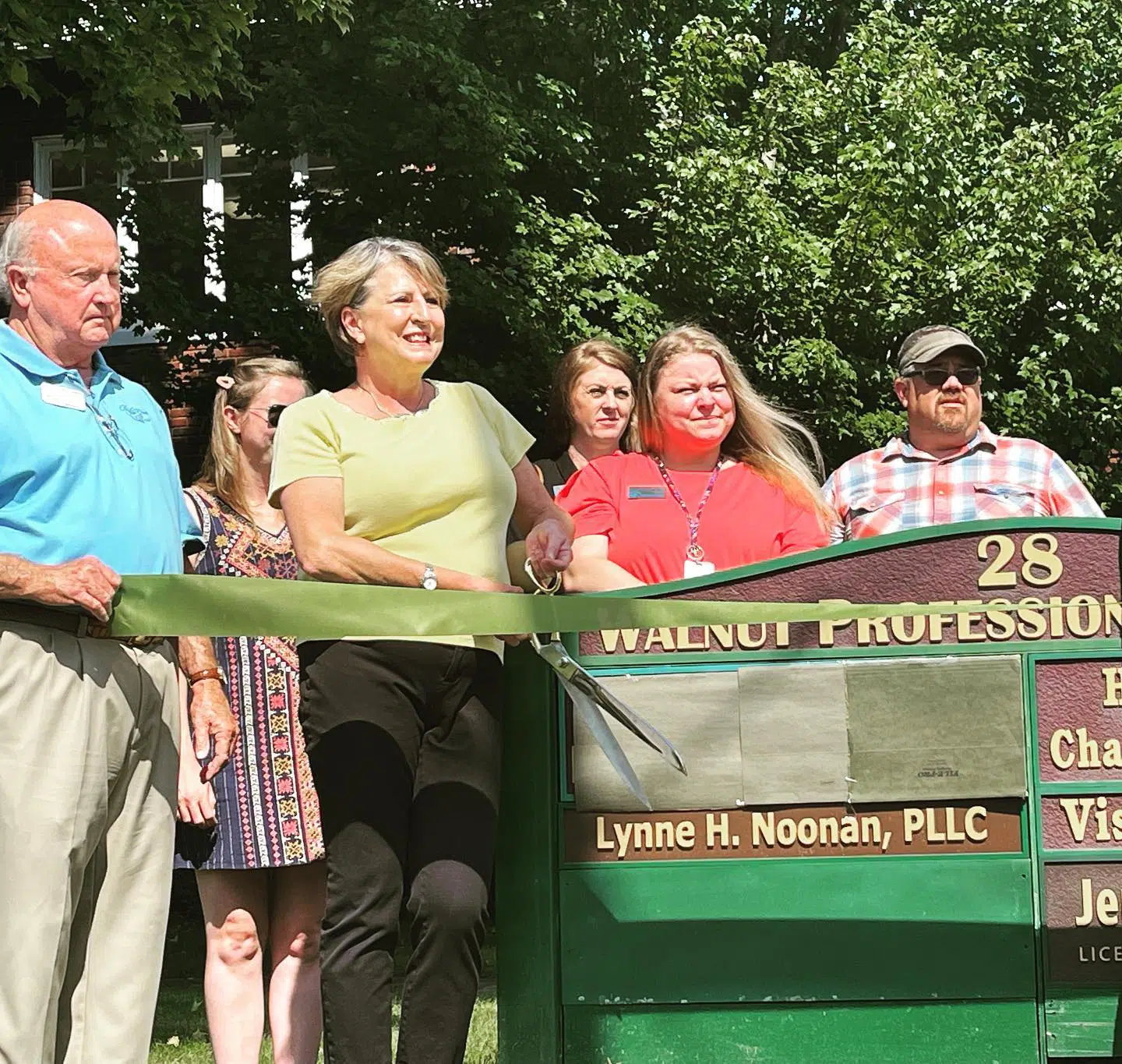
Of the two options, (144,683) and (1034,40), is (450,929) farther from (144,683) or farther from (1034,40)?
(1034,40)


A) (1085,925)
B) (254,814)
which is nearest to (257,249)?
Result: (254,814)

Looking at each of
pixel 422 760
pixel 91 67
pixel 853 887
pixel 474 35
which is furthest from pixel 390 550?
pixel 474 35

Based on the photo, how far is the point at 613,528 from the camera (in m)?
4.41

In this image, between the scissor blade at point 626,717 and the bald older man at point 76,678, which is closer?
the bald older man at point 76,678

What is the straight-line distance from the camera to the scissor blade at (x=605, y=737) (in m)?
3.51

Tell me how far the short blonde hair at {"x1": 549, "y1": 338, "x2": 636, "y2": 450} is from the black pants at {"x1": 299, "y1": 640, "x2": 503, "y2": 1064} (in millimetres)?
1913

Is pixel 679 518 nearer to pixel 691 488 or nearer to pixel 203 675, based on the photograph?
pixel 691 488

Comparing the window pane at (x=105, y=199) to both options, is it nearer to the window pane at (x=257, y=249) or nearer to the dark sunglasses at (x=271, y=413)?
the window pane at (x=257, y=249)

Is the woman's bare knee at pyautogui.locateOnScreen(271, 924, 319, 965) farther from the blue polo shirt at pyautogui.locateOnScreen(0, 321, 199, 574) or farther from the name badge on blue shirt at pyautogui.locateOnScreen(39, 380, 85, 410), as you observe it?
the name badge on blue shirt at pyautogui.locateOnScreen(39, 380, 85, 410)

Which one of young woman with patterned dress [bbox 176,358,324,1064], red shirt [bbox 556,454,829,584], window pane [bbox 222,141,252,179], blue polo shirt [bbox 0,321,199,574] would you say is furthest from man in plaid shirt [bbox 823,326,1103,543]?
window pane [bbox 222,141,252,179]

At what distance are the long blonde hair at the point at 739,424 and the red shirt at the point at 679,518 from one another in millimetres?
58

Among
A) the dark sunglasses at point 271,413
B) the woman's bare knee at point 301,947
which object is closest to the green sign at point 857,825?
the woman's bare knee at point 301,947

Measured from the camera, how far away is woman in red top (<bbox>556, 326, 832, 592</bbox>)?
14.1ft

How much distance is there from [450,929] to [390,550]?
799 millimetres
